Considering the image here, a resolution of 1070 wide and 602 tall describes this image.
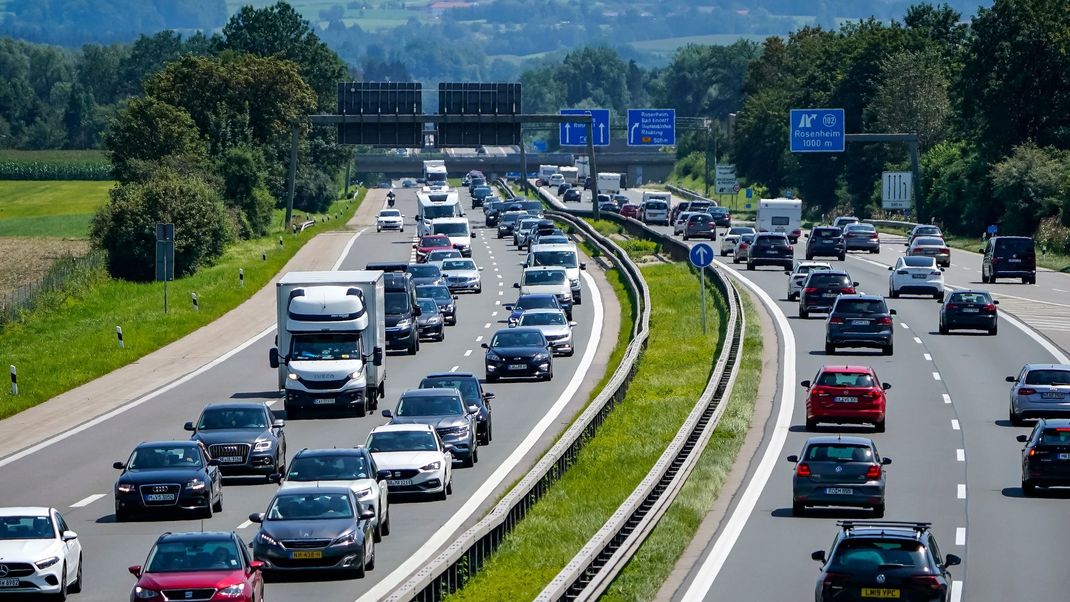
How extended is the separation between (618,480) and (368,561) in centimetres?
754

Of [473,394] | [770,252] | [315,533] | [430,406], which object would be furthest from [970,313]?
[315,533]

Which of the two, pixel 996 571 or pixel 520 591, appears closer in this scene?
pixel 520 591

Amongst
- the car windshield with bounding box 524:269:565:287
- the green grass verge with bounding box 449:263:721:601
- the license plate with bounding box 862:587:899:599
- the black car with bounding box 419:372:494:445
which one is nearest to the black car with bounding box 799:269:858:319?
the green grass verge with bounding box 449:263:721:601

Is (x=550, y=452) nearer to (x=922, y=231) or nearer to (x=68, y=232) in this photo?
(x=922, y=231)

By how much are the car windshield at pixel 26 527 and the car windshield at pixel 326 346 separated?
18.7 m

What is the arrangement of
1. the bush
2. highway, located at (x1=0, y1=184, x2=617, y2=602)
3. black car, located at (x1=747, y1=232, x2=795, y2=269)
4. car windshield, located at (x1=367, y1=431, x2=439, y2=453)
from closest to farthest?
highway, located at (x1=0, y1=184, x2=617, y2=602), car windshield, located at (x1=367, y1=431, x2=439, y2=453), black car, located at (x1=747, y1=232, x2=795, y2=269), the bush

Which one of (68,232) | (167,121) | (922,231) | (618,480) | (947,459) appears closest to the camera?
(618,480)

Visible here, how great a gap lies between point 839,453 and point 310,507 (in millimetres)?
8548

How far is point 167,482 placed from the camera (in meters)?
28.5

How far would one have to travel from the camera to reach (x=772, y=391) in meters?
44.5

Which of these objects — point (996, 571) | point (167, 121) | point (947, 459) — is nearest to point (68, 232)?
point (167, 121)

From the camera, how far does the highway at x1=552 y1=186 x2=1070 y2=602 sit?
23.4 m

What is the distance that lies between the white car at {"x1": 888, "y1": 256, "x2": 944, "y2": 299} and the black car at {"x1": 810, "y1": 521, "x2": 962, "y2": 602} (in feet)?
157

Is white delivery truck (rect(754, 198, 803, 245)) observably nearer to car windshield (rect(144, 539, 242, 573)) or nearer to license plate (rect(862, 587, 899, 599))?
car windshield (rect(144, 539, 242, 573))
